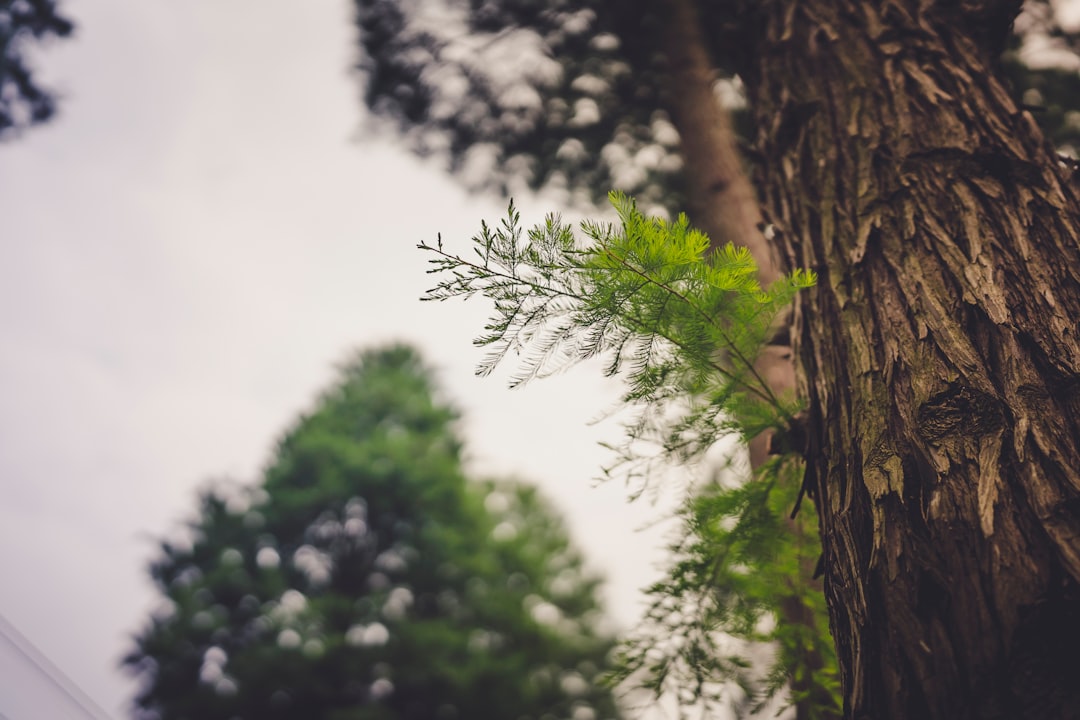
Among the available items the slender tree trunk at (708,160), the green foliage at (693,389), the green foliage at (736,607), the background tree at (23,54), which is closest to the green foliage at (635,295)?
the green foliage at (693,389)

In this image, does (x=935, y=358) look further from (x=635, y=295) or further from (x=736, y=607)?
(x=736, y=607)

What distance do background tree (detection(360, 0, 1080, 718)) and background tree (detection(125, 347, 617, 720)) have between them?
8605 mm

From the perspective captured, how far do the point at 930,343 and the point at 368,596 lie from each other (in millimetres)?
9506

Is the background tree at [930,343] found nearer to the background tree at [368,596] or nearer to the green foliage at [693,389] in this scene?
the green foliage at [693,389]

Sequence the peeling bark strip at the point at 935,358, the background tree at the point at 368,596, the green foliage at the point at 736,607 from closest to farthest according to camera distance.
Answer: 1. the peeling bark strip at the point at 935,358
2. the green foliage at the point at 736,607
3. the background tree at the point at 368,596

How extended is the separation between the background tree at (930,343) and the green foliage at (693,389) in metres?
0.27

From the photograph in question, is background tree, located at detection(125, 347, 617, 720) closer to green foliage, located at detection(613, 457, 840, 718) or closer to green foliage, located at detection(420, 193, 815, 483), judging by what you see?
green foliage, located at detection(613, 457, 840, 718)

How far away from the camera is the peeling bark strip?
1026 millimetres

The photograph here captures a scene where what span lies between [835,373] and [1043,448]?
48 cm

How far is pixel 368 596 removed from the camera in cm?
925

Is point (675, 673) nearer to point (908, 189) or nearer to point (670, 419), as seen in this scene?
point (670, 419)

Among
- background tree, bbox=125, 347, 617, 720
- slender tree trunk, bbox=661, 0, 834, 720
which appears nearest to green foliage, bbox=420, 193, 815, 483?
slender tree trunk, bbox=661, 0, 834, 720

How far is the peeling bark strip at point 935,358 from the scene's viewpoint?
3.37 ft

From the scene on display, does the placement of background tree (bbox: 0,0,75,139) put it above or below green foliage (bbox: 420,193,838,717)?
above
